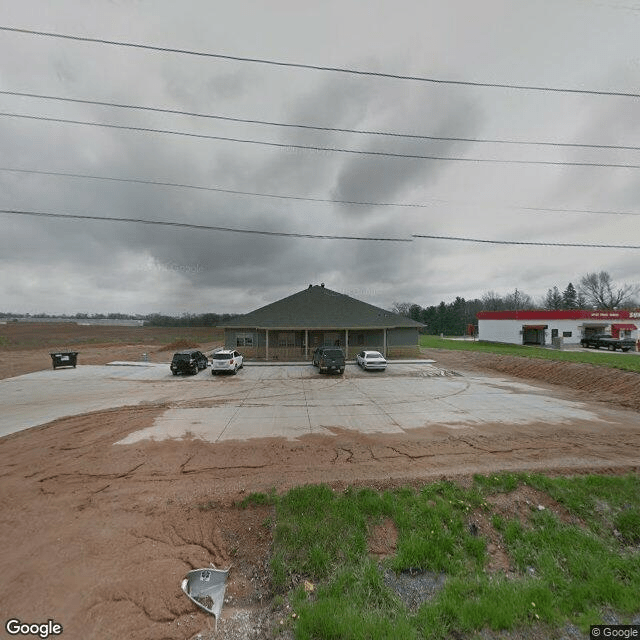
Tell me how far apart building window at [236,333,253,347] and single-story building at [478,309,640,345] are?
123ft

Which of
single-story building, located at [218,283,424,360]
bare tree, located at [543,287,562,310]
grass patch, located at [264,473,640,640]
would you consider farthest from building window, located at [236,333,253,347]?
bare tree, located at [543,287,562,310]

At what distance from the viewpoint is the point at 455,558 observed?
13.8 ft

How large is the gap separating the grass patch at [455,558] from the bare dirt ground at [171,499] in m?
0.29

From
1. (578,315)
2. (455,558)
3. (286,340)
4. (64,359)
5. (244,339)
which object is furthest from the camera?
(578,315)

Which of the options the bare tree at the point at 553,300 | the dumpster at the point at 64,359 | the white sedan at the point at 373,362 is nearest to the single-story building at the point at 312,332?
the white sedan at the point at 373,362

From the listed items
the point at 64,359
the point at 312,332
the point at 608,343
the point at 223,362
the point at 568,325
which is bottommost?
the point at 64,359

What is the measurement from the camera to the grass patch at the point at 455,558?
3301 mm

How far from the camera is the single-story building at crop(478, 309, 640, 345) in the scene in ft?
132

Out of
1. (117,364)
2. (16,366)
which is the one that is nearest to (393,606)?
(117,364)

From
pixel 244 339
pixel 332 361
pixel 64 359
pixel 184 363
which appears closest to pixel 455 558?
pixel 332 361

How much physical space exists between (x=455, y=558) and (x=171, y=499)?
15.6 ft

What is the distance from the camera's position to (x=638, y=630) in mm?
3193

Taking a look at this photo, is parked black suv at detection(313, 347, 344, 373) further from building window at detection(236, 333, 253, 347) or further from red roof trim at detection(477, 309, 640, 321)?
red roof trim at detection(477, 309, 640, 321)

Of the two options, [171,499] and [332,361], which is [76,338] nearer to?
[332,361]
